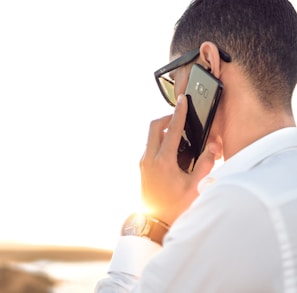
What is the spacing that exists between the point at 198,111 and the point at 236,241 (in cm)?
112

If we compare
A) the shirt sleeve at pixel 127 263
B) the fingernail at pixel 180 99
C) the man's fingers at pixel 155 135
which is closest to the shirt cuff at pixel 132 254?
the shirt sleeve at pixel 127 263

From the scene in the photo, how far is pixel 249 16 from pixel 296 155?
2.99 ft

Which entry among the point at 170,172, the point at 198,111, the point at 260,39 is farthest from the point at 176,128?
the point at 260,39

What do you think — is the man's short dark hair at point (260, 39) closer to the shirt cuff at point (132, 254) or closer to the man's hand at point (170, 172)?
the man's hand at point (170, 172)

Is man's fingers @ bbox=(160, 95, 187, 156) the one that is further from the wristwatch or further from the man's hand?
the wristwatch

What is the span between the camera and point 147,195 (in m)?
2.49

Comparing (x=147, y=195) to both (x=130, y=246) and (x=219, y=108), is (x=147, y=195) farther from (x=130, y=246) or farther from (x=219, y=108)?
(x=219, y=108)

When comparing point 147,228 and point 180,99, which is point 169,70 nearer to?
point 180,99

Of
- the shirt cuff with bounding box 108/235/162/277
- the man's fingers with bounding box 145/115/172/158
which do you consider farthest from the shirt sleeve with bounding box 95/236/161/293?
the man's fingers with bounding box 145/115/172/158

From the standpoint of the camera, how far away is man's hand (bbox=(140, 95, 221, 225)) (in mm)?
2404

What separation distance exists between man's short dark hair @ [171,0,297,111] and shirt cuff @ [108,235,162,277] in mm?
708

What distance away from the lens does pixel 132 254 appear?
2418 mm

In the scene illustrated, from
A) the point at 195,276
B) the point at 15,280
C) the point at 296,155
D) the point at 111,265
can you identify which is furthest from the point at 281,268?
the point at 15,280

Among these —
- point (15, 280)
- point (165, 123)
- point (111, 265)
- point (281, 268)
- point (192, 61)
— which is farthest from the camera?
point (15, 280)
